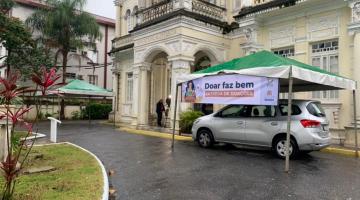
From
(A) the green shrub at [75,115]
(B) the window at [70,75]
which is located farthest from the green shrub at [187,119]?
(B) the window at [70,75]

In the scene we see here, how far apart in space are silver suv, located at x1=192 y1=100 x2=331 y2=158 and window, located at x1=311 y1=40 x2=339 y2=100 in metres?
3.59

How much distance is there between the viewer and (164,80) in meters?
19.6

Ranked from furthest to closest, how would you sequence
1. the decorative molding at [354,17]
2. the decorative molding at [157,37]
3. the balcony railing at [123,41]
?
the balcony railing at [123,41]
the decorative molding at [157,37]
the decorative molding at [354,17]

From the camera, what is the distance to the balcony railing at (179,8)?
14.4 metres

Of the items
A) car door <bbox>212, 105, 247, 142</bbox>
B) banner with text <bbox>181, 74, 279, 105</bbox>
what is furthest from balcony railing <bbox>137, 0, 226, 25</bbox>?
car door <bbox>212, 105, 247, 142</bbox>

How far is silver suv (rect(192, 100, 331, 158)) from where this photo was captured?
27.2 ft

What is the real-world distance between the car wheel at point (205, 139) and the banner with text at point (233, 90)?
4.54ft

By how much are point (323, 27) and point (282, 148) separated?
6.28 meters

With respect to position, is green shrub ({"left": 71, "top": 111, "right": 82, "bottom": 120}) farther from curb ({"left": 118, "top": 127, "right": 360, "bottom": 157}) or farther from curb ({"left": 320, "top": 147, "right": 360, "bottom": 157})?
curb ({"left": 320, "top": 147, "right": 360, "bottom": 157})

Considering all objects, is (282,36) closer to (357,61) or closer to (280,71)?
(357,61)

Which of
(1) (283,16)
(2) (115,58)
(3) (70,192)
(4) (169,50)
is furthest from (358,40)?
(2) (115,58)

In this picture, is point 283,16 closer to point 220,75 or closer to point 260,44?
point 260,44

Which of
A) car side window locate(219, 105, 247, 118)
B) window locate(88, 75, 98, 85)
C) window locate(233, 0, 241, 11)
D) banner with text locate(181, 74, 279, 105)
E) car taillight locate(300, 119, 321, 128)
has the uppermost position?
window locate(233, 0, 241, 11)

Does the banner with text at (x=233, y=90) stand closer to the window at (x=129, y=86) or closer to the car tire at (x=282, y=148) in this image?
the car tire at (x=282, y=148)
